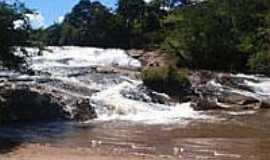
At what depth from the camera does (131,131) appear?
20625 millimetres

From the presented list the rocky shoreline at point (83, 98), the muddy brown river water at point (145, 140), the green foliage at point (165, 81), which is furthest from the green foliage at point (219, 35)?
the muddy brown river water at point (145, 140)

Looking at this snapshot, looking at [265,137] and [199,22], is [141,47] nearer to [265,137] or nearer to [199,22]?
[199,22]

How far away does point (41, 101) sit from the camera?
76.1 ft

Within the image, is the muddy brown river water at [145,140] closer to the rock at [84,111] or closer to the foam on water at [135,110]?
the rock at [84,111]

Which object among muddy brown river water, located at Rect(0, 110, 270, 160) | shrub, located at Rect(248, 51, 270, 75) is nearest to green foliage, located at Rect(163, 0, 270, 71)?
shrub, located at Rect(248, 51, 270, 75)

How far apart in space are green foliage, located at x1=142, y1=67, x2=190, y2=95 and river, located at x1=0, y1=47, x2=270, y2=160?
667mm

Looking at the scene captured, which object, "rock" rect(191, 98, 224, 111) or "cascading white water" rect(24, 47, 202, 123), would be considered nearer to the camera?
"cascading white water" rect(24, 47, 202, 123)

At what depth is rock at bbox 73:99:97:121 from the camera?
2338cm

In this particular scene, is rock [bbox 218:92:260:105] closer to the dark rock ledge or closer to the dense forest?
the dense forest

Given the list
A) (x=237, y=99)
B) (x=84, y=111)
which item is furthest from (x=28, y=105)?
(x=237, y=99)

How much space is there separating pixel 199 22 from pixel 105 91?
57.8 feet

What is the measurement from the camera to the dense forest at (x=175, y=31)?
23259mm

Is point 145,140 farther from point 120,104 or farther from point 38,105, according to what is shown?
point 120,104

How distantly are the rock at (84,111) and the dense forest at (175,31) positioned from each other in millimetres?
2828
